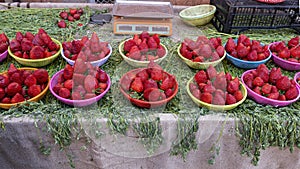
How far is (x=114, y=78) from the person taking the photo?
139cm

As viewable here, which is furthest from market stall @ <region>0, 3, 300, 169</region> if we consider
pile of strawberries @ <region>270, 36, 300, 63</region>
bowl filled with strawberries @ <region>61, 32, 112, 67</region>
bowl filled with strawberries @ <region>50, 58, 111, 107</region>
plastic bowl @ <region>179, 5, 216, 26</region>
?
plastic bowl @ <region>179, 5, 216, 26</region>

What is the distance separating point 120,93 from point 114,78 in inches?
5.9

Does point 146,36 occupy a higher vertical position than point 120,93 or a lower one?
higher

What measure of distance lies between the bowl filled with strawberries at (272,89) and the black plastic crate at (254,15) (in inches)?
27.5

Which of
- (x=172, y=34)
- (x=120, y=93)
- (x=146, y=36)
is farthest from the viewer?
(x=172, y=34)

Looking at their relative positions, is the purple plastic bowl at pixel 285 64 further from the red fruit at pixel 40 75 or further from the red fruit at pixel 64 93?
the red fruit at pixel 40 75

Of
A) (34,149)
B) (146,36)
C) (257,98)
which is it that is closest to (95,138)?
(34,149)

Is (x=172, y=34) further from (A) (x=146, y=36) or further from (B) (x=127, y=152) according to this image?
(B) (x=127, y=152)

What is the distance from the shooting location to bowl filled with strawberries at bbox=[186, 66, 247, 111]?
1.17 metres

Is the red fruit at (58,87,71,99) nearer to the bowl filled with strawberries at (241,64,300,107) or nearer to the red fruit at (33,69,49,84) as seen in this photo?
the red fruit at (33,69,49,84)

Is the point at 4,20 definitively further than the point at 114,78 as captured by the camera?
Yes

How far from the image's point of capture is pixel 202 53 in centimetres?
145

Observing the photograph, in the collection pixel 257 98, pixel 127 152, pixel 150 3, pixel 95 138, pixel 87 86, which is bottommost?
pixel 127 152

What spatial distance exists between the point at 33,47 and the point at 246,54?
1.28 meters
